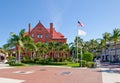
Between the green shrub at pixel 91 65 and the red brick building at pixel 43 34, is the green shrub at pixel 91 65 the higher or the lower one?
the lower one

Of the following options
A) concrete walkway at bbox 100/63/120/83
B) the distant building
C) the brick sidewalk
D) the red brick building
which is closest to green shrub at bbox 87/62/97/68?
concrete walkway at bbox 100/63/120/83

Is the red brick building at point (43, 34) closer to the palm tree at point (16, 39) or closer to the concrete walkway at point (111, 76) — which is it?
the palm tree at point (16, 39)

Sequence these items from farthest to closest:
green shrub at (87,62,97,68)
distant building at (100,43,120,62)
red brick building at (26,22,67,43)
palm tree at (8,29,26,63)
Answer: distant building at (100,43,120,62)
red brick building at (26,22,67,43)
palm tree at (8,29,26,63)
green shrub at (87,62,97,68)

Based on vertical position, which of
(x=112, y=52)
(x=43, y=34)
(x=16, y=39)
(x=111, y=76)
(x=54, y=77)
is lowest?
(x=111, y=76)

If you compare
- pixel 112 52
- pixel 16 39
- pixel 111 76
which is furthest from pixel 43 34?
pixel 111 76

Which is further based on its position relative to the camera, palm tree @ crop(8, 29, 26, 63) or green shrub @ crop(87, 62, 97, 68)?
palm tree @ crop(8, 29, 26, 63)

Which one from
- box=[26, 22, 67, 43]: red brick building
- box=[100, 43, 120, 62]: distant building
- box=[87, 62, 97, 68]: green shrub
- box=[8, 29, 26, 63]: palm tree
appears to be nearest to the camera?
box=[87, 62, 97, 68]: green shrub

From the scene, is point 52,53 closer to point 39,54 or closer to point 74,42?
point 39,54

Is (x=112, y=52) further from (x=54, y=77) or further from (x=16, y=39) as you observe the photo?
(x=54, y=77)

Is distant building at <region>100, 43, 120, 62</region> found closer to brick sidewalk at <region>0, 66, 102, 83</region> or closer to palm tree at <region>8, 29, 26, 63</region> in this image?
palm tree at <region>8, 29, 26, 63</region>

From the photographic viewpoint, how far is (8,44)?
43.7 meters

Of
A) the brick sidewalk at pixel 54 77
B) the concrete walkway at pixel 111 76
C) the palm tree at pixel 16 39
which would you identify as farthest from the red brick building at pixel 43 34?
the brick sidewalk at pixel 54 77

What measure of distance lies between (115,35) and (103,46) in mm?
21897

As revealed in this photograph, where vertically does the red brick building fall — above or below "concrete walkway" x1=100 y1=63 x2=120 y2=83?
above
